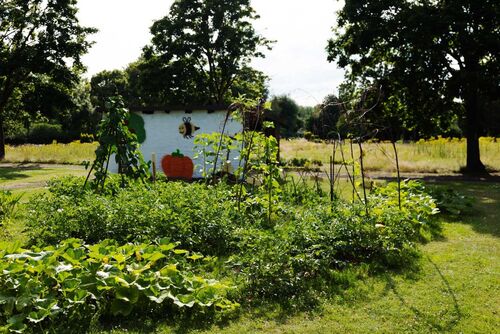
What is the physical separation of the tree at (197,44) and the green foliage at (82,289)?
1016 inches

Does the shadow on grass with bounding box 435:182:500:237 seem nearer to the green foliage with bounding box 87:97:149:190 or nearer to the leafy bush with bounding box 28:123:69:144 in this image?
the green foliage with bounding box 87:97:149:190

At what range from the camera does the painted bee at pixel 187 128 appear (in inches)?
592

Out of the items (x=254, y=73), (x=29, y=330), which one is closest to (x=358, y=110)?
(x=29, y=330)

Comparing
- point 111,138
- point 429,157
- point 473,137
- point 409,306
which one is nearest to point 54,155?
point 111,138

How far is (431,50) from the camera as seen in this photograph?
54.5ft

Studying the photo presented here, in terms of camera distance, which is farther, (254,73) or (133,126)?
(254,73)

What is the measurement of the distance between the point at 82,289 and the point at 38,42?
81.9ft

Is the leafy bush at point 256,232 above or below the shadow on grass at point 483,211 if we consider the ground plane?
above

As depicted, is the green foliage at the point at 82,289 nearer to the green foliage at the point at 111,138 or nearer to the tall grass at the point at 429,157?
the green foliage at the point at 111,138

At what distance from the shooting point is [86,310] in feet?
11.7

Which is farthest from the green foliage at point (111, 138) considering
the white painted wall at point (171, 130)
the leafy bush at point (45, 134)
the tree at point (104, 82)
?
the tree at point (104, 82)

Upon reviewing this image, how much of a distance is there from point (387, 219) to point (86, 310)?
12.3 feet

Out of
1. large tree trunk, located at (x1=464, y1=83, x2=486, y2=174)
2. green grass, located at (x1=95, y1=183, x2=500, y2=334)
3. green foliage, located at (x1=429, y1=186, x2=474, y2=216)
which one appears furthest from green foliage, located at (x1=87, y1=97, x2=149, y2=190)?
large tree trunk, located at (x1=464, y1=83, x2=486, y2=174)

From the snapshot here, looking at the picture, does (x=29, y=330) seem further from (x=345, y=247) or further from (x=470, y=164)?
(x=470, y=164)
